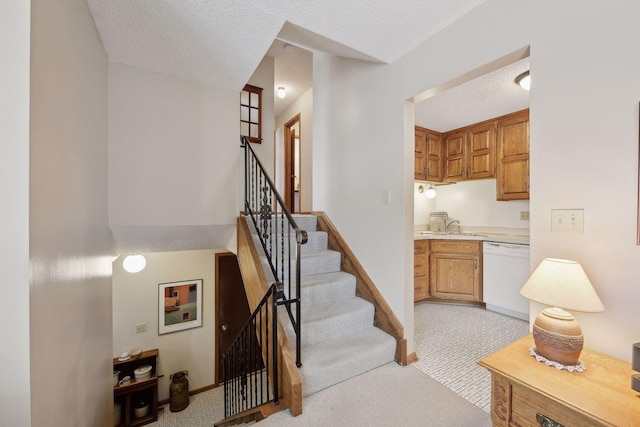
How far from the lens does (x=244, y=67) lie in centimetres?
242

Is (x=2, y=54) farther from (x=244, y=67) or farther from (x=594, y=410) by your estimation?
(x=594, y=410)

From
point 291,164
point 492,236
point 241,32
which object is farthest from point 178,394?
point 492,236

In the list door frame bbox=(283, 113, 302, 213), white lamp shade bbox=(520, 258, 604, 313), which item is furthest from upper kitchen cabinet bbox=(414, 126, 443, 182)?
white lamp shade bbox=(520, 258, 604, 313)

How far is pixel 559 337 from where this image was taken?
1118 mm

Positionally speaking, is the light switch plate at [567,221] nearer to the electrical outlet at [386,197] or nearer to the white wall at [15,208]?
the electrical outlet at [386,197]

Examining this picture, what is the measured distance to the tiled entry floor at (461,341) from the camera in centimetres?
194

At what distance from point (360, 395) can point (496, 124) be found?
370 centimetres

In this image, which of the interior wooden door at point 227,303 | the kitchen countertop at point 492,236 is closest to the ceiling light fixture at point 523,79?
the kitchen countertop at point 492,236

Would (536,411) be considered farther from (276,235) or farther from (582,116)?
(276,235)

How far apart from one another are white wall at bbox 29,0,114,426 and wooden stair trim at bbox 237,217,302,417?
3.54 feet

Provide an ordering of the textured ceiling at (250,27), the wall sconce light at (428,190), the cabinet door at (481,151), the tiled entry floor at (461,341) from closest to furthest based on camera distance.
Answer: the textured ceiling at (250,27) < the tiled entry floor at (461,341) < the cabinet door at (481,151) < the wall sconce light at (428,190)

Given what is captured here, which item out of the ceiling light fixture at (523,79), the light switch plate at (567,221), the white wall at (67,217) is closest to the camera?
the white wall at (67,217)

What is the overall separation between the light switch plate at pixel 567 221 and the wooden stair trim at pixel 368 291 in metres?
1.36

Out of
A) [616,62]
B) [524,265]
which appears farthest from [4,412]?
[524,265]
